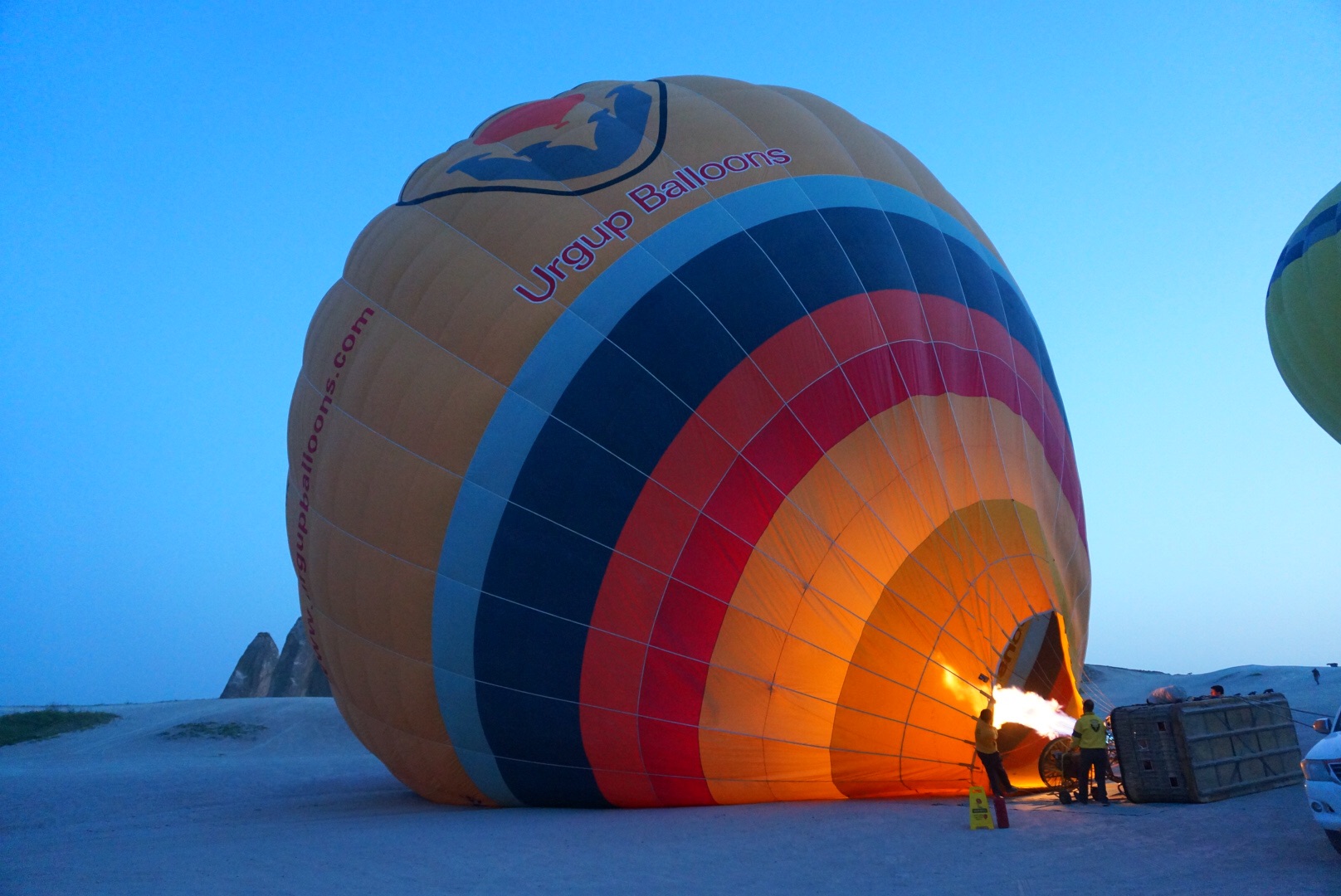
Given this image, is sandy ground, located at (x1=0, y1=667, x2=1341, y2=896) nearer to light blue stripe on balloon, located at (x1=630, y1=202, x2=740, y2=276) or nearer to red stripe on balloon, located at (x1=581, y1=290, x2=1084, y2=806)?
red stripe on balloon, located at (x1=581, y1=290, x2=1084, y2=806)

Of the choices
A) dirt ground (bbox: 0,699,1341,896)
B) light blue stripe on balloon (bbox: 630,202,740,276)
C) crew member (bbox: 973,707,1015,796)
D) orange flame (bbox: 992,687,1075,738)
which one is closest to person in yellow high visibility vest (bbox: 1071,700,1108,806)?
dirt ground (bbox: 0,699,1341,896)

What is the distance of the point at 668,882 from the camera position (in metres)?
3.90

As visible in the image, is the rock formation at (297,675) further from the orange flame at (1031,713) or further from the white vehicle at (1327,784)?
the white vehicle at (1327,784)

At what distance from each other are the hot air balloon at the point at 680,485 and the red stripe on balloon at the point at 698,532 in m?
0.02

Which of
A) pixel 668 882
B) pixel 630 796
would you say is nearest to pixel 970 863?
pixel 668 882

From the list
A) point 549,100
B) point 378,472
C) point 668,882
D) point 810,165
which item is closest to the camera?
point 668,882

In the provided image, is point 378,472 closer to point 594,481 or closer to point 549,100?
point 594,481

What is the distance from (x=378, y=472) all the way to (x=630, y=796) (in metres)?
2.84

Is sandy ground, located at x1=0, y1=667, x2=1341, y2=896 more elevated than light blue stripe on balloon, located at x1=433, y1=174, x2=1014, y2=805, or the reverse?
light blue stripe on balloon, located at x1=433, y1=174, x2=1014, y2=805

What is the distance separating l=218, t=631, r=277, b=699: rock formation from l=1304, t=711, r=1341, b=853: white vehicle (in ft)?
101

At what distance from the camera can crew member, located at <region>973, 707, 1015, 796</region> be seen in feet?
17.3

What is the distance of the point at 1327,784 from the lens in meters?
3.76

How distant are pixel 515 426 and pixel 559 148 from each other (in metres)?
2.26

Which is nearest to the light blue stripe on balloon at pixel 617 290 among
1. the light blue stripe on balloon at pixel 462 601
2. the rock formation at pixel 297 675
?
the light blue stripe on balloon at pixel 462 601
